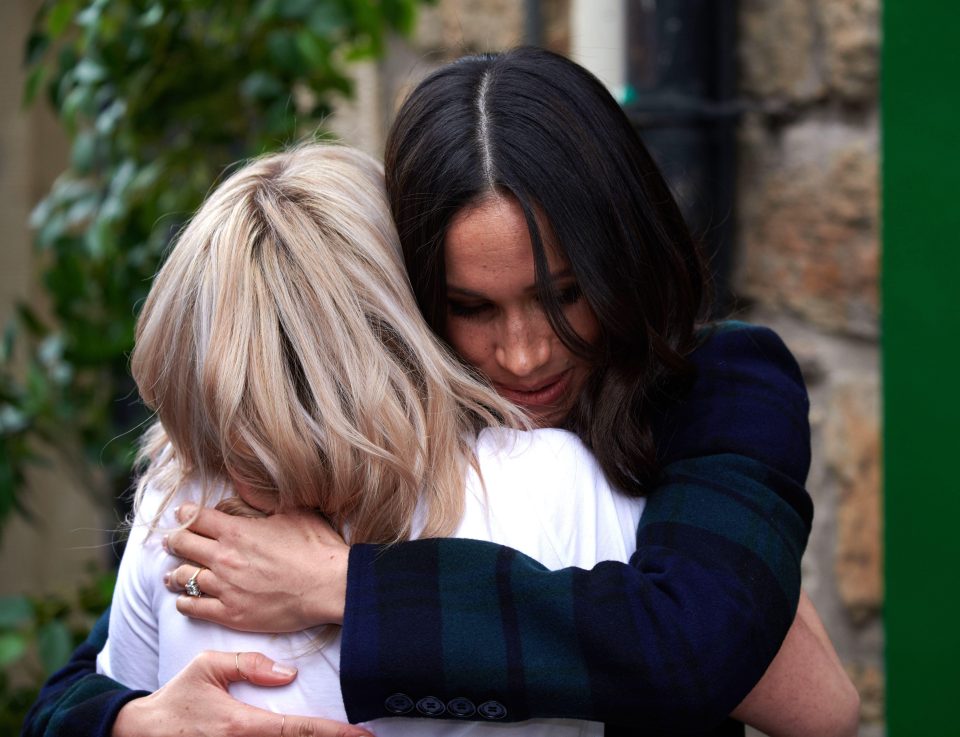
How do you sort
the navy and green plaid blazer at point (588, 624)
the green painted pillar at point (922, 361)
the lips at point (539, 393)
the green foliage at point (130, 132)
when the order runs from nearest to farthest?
1. the navy and green plaid blazer at point (588, 624)
2. the lips at point (539, 393)
3. the green painted pillar at point (922, 361)
4. the green foliage at point (130, 132)

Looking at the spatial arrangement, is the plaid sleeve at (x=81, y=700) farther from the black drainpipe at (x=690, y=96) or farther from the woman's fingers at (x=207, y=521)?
the black drainpipe at (x=690, y=96)

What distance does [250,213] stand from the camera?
4.62ft

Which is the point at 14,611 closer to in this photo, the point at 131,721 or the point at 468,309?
the point at 131,721

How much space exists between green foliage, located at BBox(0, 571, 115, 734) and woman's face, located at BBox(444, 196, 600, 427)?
1099 millimetres

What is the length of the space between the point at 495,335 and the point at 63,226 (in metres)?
1.49

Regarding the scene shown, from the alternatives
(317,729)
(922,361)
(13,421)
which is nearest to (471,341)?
(317,729)

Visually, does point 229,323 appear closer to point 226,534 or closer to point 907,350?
point 226,534

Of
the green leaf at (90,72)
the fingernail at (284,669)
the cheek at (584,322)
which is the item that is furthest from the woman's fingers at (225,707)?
the green leaf at (90,72)

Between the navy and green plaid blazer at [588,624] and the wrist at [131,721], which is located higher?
the navy and green plaid blazer at [588,624]

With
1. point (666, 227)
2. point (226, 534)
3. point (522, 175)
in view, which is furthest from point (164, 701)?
point (666, 227)

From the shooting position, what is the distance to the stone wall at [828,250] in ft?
7.18

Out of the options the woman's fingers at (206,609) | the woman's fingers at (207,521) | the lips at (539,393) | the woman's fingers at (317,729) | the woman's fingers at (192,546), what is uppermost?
the lips at (539,393)

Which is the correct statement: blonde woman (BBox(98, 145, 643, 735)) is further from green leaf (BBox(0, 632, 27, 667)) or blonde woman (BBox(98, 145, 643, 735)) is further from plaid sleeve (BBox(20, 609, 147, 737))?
green leaf (BBox(0, 632, 27, 667))

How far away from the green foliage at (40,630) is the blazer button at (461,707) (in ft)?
3.70
